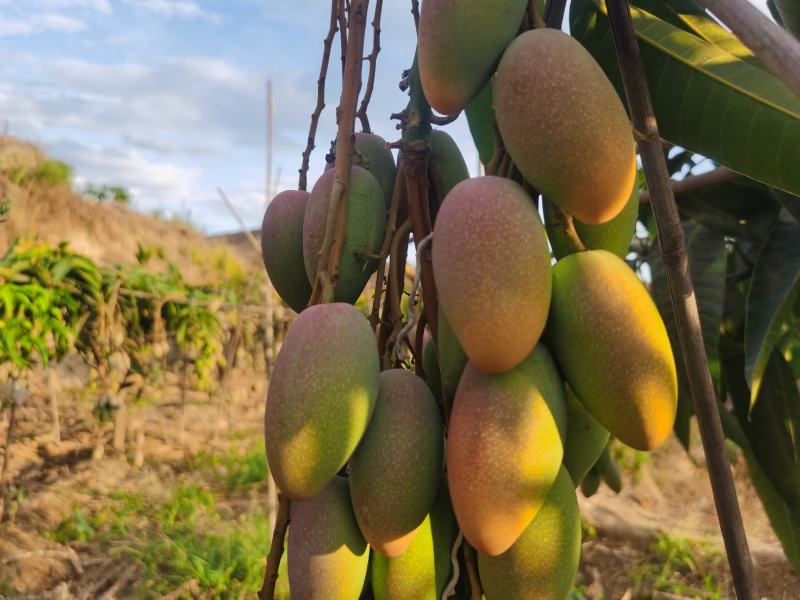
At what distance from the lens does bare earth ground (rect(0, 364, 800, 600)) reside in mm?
2926

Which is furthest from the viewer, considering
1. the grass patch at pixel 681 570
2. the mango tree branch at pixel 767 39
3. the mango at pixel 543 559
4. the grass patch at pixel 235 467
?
the grass patch at pixel 235 467

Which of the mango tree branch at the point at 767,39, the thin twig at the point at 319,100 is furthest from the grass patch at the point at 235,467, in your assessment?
the mango tree branch at the point at 767,39

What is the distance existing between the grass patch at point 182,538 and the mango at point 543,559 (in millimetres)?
2691

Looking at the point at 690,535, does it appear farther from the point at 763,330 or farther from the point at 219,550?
the point at 763,330

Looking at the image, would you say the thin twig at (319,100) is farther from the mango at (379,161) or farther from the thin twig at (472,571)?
the thin twig at (472,571)

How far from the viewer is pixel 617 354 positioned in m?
0.44

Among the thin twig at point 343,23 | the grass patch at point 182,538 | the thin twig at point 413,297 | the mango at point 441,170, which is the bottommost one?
the grass patch at point 182,538

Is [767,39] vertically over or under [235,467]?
over

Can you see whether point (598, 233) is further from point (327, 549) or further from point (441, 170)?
point (327, 549)

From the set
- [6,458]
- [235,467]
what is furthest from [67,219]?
[6,458]

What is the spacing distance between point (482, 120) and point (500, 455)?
0.35m

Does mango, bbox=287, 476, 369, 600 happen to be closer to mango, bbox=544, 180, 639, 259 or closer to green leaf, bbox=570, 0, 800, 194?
mango, bbox=544, 180, 639, 259

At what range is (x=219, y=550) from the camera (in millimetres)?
3283

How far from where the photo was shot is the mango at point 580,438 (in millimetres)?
504
